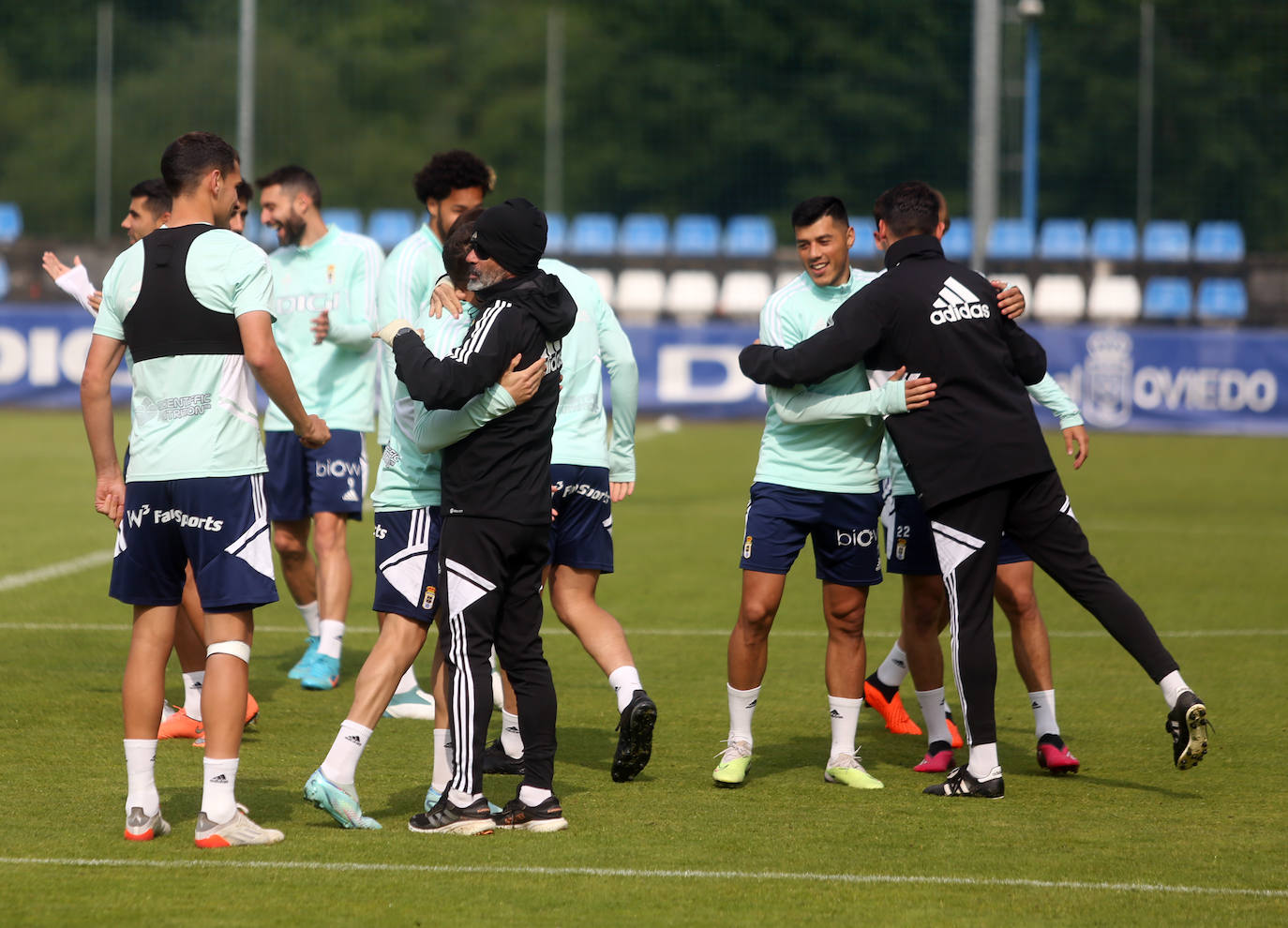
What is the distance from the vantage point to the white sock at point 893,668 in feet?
22.1

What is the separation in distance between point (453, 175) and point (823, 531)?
212 centimetres

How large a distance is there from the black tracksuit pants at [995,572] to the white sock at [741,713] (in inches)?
29.1

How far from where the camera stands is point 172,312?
4758 millimetres

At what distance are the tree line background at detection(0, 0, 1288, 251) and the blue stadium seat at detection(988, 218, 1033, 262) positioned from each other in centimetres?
38

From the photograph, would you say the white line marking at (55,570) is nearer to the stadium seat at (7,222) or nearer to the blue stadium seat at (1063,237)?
the blue stadium seat at (1063,237)

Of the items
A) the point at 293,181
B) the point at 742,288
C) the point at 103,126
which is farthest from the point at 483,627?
the point at 103,126

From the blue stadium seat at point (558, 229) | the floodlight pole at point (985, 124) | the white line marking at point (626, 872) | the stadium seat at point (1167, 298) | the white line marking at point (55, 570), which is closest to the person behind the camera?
the white line marking at point (626, 872)

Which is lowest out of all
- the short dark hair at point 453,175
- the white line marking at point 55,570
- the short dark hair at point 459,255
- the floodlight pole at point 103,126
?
the white line marking at point 55,570

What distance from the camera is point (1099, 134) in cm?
2730

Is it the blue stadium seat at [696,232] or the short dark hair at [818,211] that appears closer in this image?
the short dark hair at [818,211]

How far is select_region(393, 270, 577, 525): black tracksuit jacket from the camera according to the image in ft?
15.6

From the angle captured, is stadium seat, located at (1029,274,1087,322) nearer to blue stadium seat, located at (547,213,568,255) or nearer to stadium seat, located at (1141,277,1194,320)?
stadium seat, located at (1141,277,1194,320)

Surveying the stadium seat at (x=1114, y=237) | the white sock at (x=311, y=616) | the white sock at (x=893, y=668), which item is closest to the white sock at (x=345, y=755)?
the white sock at (x=893, y=668)

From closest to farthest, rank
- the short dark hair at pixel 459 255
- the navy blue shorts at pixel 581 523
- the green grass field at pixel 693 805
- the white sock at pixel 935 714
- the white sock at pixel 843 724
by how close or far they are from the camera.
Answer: the green grass field at pixel 693 805, the short dark hair at pixel 459 255, the white sock at pixel 843 724, the navy blue shorts at pixel 581 523, the white sock at pixel 935 714
